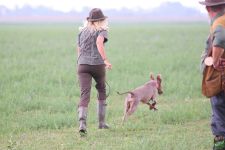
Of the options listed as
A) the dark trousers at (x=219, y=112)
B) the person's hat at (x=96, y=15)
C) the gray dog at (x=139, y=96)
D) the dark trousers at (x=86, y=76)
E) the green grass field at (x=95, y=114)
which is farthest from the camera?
the gray dog at (x=139, y=96)

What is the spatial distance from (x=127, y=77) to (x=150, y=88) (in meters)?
6.33

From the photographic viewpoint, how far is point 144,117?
34.6 ft

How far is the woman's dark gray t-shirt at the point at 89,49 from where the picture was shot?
9047 mm

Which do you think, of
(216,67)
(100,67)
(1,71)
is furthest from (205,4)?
Answer: (1,71)

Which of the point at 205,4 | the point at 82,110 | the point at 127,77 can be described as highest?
the point at 205,4

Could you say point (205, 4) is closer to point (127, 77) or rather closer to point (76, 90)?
point (76, 90)

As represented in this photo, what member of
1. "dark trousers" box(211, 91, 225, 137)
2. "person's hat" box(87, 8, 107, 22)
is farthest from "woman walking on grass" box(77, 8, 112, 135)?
"dark trousers" box(211, 91, 225, 137)

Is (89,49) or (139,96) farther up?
(89,49)

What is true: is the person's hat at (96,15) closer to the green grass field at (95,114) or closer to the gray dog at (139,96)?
the gray dog at (139,96)

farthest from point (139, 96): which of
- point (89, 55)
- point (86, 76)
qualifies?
point (89, 55)

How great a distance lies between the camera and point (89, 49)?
909cm

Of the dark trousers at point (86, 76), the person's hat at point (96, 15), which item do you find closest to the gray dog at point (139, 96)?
the dark trousers at point (86, 76)

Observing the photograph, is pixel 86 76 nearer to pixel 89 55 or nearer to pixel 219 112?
pixel 89 55

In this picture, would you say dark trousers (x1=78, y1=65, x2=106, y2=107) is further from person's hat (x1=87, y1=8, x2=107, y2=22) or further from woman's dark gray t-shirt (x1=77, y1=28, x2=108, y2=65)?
person's hat (x1=87, y1=8, x2=107, y2=22)
